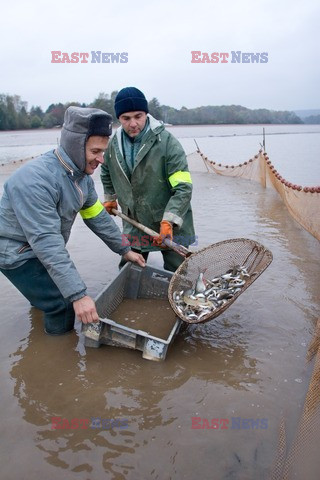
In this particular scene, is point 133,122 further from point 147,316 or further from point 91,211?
point 147,316

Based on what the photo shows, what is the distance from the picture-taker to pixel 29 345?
3.46 m

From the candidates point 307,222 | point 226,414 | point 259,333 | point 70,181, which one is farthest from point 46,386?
point 307,222

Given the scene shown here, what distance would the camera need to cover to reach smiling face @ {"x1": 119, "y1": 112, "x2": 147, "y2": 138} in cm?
375

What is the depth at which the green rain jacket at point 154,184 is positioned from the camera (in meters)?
3.81

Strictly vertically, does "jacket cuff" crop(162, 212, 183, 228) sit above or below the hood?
below

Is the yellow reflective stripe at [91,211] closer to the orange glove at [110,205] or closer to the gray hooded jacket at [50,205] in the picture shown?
the gray hooded jacket at [50,205]

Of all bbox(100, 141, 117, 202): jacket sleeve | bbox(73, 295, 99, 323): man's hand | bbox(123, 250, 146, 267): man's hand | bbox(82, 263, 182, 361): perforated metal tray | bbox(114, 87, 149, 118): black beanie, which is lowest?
bbox(82, 263, 182, 361): perforated metal tray

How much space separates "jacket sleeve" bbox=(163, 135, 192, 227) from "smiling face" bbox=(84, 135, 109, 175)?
3.10 ft

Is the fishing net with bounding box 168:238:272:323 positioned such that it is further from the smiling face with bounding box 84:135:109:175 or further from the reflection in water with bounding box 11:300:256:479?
the smiling face with bounding box 84:135:109:175

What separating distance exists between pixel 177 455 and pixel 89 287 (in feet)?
9.05

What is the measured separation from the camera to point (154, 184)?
157 inches

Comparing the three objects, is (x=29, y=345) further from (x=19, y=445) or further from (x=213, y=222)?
(x=213, y=222)

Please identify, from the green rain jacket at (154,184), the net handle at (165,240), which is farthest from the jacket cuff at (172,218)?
the net handle at (165,240)

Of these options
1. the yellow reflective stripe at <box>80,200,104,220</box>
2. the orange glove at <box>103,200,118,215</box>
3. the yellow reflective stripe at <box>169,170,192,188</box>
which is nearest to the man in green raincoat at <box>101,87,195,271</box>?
the yellow reflective stripe at <box>169,170,192,188</box>
